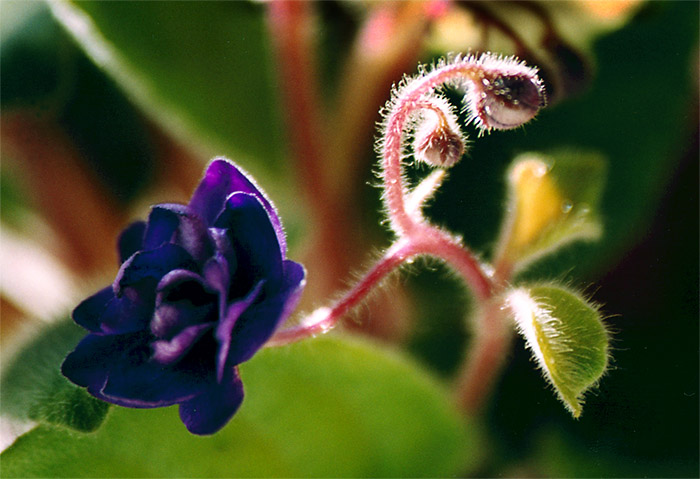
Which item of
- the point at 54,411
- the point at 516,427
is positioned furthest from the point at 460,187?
the point at 54,411

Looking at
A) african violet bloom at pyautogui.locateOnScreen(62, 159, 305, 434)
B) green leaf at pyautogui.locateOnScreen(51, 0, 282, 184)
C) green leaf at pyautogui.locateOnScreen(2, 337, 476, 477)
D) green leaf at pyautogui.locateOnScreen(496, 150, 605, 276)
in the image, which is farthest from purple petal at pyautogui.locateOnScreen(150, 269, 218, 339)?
green leaf at pyautogui.locateOnScreen(51, 0, 282, 184)

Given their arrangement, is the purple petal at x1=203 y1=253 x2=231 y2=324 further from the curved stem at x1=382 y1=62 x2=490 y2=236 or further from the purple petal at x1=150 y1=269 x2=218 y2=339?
the curved stem at x1=382 y1=62 x2=490 y2=236

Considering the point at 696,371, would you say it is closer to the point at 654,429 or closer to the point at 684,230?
the point at 654,429

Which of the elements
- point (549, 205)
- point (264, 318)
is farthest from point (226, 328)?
point (549, 205)

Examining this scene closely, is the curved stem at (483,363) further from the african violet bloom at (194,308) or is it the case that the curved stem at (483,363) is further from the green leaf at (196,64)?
the green leaf at (196,64)

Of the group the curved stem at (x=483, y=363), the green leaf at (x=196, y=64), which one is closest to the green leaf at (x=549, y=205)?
the curved stem at (x=483, y=363)

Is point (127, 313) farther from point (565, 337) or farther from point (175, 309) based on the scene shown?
point (565, 337)
